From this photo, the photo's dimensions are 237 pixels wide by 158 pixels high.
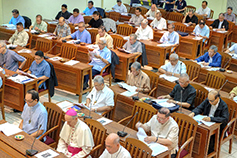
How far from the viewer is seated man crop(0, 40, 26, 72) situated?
6.77 m

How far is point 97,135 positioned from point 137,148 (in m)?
0.72

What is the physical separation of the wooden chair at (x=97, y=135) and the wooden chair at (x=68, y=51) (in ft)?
11.7

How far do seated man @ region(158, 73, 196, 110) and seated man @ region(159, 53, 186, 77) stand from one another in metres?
0.98

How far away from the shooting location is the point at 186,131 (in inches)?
175

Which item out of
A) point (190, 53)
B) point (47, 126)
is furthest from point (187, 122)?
point (190, 53)

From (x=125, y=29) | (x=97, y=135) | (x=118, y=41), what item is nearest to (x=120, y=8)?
(x=125, y=29)

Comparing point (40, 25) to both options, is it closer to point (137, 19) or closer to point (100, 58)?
point (137, 19)

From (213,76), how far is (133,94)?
73.9 inches

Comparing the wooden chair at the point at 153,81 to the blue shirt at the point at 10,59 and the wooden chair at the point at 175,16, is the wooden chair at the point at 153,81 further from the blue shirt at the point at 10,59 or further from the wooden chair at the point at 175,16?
the wooden chair at the point at 175,16

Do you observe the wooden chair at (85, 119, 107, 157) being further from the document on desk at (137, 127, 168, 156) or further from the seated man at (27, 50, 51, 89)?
the seated man at (27, 50, 51, 89)

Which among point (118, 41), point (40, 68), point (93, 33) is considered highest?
point (93, 33)

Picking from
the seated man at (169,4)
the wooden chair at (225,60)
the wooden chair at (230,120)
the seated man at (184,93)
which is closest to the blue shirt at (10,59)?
the seated man at (184,93)

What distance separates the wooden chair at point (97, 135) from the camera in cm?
415

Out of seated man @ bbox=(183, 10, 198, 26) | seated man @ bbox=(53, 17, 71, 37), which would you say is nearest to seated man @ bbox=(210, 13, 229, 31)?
seated man @ bbox=(183, 10, 198, 26)
